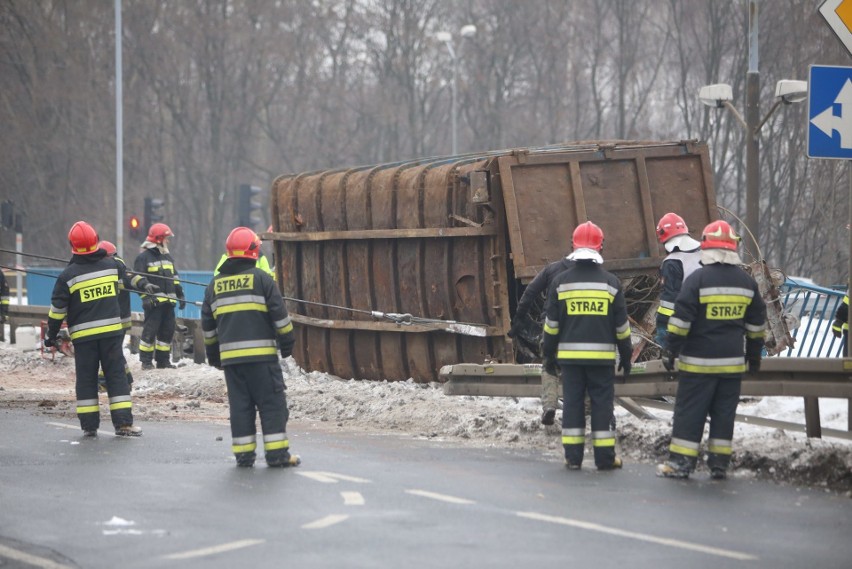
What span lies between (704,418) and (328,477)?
268 centimetres

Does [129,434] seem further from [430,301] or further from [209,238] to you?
[209,238]

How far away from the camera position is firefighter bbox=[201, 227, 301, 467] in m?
10.0

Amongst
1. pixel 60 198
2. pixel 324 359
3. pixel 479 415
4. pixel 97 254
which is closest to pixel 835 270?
pixel 324 359

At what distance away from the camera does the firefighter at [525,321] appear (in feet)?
34.3

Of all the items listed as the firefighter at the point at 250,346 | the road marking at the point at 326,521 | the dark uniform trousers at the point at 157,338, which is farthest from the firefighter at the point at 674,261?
the dark uniform trousers at the point at 157,338

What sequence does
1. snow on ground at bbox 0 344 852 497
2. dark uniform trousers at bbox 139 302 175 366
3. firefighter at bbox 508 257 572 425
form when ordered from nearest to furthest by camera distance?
snow on ground at bbox 0 344 852 497 → firefighter at bbox 508 257 572 425 → dark uniform trousers at bbox 139 302 175 366

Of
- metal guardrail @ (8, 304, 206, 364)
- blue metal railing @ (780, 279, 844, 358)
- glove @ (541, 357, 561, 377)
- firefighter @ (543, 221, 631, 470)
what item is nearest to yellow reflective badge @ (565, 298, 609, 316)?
firefighter @ (543, 221, 631, 470)

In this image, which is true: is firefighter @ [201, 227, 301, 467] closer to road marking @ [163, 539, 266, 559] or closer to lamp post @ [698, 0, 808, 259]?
road marking @ [163, 539, 266, 559]

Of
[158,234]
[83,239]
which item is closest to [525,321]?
[83,239]

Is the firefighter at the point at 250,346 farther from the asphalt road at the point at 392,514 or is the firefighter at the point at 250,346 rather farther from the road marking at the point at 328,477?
the road marking at the point at 328,477

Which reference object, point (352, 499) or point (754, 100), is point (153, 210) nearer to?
point (754, 100)

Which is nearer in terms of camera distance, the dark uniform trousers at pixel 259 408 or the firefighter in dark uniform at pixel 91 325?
the dark uniform trousers at pixel 259 408

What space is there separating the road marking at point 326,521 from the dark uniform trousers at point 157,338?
10432 millimetres

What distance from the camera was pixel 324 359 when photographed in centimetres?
1625
